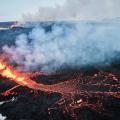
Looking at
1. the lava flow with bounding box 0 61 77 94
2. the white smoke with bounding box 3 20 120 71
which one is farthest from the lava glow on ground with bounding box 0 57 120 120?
the white smoke with bounding box 3 20 120 71

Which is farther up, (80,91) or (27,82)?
(80,91)

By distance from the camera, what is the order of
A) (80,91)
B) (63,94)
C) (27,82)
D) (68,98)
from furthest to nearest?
(27,82) < (80,91) < (63,94) < (68,98)

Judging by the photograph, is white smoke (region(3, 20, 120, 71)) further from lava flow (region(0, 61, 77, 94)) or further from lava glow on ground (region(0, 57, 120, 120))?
lava glow on ground (region(0, 57, 120, 120))

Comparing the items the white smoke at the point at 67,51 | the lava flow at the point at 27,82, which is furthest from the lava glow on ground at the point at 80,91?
the white smoke at the point at 67,51

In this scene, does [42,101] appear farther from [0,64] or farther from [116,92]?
[0,64]

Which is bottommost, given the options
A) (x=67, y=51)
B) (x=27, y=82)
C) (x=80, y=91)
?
(x=67, y=51)

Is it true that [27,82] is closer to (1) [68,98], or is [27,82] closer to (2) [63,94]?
(2) [63,94]

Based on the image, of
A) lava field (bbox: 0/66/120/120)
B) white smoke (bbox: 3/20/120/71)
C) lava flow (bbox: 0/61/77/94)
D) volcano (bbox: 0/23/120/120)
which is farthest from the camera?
white smoke (bbox: 3/20/120/71)

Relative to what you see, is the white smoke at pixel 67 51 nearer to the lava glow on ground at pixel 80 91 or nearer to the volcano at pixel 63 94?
the volcano at pixel 63 94

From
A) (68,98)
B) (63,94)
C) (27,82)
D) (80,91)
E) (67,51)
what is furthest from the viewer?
(67,51)

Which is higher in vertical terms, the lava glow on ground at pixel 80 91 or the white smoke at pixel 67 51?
the lava glow on ground at pixel 80 91

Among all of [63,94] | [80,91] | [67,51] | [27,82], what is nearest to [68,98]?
[63,94]
